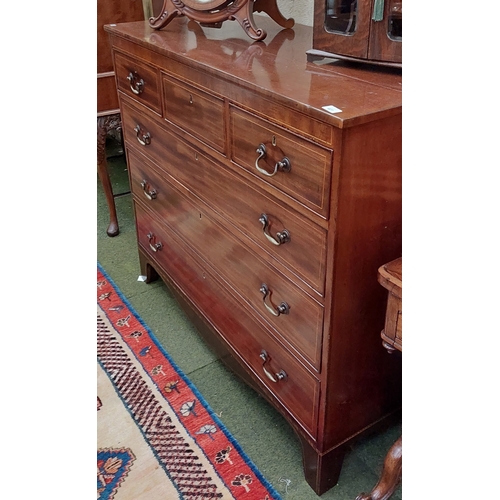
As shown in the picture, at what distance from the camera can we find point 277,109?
1026mm

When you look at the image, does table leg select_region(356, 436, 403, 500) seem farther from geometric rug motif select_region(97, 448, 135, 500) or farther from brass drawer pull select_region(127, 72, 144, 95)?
brass drawer pull select_region(127, 72, 144, 95)

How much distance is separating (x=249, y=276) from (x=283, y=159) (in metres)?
0.41

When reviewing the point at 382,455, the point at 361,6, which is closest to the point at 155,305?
the point at 382,455

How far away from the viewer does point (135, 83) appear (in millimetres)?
1643

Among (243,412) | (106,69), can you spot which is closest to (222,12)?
(106,69)

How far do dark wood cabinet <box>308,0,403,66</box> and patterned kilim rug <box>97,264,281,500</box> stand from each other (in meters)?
1.08

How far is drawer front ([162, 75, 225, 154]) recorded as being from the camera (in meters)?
1.26

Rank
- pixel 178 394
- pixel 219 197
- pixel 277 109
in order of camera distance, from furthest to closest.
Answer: pixel 178 394 → pixel 219 197 → pixel 277 109

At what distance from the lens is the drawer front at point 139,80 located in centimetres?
153

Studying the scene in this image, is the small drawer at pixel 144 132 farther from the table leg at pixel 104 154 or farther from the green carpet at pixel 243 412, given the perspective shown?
the green carpet at pixel 243 412
